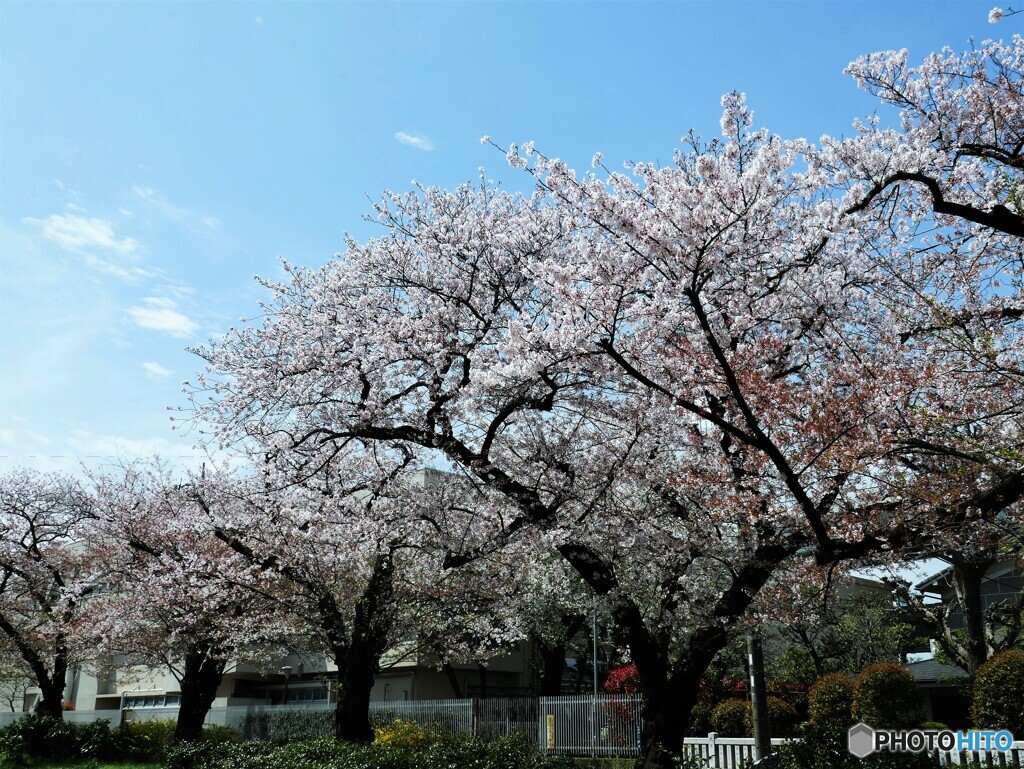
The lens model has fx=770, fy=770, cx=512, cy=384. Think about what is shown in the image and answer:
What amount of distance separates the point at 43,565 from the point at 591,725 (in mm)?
15933

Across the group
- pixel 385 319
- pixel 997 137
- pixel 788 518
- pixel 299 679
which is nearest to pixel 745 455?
pixel 788 518

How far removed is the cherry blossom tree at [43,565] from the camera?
20906mm

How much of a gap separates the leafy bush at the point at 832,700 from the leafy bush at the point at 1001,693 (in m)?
3.70

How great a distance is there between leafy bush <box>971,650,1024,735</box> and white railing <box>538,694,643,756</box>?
6.64 meters

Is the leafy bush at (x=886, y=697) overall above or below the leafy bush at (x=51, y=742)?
above

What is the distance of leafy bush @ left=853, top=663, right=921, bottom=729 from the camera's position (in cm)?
1617

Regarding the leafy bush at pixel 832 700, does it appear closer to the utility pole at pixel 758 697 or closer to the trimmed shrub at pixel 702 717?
the trimmed shrub at pixel 702 717

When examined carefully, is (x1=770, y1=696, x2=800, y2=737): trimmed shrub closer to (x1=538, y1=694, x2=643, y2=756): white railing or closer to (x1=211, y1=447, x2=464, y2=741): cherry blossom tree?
(x1=538, y1=694, x2=643, y2=756): white railing

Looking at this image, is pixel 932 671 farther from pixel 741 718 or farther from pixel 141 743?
pixel 141 743

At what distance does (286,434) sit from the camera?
11.5m

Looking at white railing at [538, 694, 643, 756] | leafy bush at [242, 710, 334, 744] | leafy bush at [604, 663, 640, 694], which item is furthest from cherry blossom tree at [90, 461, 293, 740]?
leafy bush at [604, 663, 640, 694]

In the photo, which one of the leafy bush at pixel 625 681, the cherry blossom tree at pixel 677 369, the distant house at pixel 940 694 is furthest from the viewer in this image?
the distant house at pixel 940 694

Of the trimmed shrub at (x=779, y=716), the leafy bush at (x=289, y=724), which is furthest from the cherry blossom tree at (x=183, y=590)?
the trimmed shrub at (x=779, y=716)

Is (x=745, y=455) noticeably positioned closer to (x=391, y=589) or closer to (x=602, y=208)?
(x=602, y=208)
